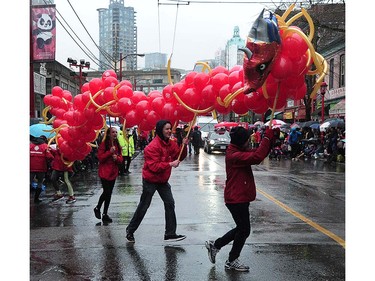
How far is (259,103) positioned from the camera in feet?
19.3

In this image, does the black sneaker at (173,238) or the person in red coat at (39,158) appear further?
the person in red coat at (39,158)

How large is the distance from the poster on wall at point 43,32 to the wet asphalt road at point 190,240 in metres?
6.18

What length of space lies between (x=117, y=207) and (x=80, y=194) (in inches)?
103

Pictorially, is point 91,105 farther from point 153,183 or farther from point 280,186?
point 280,186

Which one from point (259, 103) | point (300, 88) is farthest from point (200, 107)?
point (300, 88)

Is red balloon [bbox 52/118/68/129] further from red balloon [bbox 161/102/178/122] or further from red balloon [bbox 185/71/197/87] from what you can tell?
red balloon [bbox 185/71/197/87]

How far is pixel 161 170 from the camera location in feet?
21.1

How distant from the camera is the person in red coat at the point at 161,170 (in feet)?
21.3

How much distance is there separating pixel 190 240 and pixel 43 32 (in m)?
11.6

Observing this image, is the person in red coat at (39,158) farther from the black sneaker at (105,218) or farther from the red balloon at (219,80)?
the red balloon at (219,80)

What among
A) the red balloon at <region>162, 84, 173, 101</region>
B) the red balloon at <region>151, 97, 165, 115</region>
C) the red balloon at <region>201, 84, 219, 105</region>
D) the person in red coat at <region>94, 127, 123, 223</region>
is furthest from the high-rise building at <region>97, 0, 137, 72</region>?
the red balloon at <region>201, 84, 219, 105</region>

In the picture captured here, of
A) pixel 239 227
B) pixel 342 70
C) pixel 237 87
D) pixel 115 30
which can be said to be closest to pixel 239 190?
pixel 239 227

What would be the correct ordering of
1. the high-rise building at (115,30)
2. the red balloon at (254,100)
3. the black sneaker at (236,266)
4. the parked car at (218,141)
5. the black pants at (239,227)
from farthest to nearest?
the parked car at (218,141)
the high-rise building at (115,30)
the red balloon at (254,100)
the black pants at (239,227)
the black sneaker at (236,266)

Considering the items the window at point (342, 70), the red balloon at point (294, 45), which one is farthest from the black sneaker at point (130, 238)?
the window at point (342, 70)
